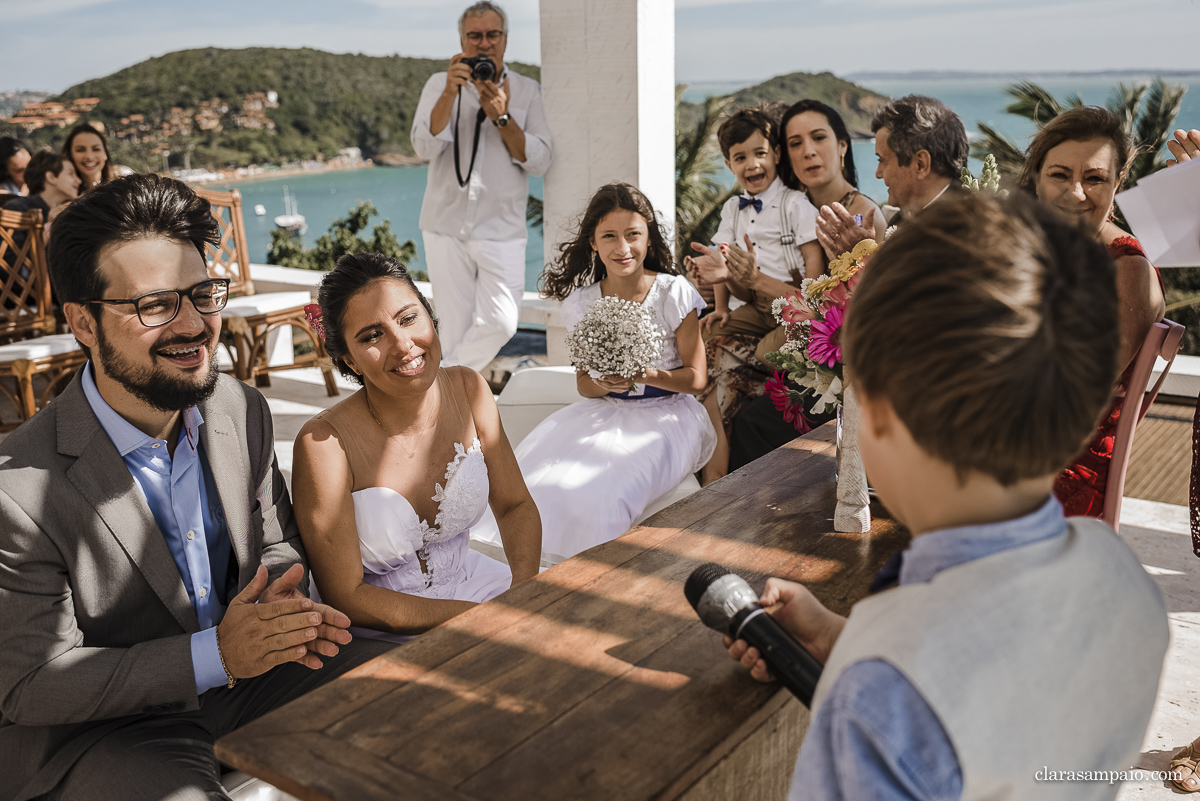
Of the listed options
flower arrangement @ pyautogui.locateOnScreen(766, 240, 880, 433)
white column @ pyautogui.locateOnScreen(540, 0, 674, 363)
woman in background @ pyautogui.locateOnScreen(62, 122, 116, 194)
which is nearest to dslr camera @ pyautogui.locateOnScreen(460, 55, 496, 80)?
white column @ pyautogui.locateOnScreen(540, 0, 674, 363)

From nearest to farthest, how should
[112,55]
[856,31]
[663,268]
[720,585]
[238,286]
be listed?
[720,585]
[663,268]
[238,286]
[112,55]
[856,31]

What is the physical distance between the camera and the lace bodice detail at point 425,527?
2.12 metres

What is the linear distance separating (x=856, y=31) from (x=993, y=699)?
7488 centimetres

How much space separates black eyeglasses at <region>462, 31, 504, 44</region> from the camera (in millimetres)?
4836

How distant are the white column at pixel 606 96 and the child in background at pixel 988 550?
14.3 ft

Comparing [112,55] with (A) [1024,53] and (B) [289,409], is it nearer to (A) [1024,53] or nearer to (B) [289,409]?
(B) [289,409]

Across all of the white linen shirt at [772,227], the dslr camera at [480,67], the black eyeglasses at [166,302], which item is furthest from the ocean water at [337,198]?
the black eyeglasses at [166,302]

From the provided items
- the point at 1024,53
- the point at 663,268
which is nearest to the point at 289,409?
the point at 663,268

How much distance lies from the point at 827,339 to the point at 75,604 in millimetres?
1580

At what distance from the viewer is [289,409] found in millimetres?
5750

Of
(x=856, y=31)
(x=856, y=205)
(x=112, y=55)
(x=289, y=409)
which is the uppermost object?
(x=856, y=31)

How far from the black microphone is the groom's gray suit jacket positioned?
991mm

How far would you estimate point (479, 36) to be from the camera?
15.9ft

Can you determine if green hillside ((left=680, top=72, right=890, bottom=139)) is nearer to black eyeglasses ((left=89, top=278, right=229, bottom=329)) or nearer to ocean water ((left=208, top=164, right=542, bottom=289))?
ocean water ((left=208, top=164, right=542, bottom=289))
